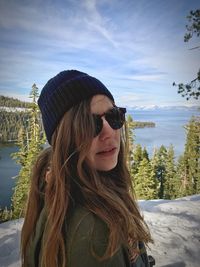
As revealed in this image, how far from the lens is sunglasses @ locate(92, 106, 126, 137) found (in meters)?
1.45

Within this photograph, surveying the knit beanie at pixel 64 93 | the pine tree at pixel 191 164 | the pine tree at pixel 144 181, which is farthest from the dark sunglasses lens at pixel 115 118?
the pine tree at pixel 191 164

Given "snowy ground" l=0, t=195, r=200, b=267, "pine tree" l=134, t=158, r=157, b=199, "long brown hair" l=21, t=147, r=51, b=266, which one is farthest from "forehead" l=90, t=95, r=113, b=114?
"pine tree" l=134, t=158, r=157, b=199

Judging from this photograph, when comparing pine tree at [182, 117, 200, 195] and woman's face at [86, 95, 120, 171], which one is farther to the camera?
pine tree at [182, 117, 200, 195]

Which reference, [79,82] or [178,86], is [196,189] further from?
[79,82]

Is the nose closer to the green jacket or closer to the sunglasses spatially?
the sunglasses

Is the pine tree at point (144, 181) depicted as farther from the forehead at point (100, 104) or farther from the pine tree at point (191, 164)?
the forehead at point (100, 104)

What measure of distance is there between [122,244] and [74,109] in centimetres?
76

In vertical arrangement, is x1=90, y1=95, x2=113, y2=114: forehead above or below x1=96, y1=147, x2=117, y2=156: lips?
above

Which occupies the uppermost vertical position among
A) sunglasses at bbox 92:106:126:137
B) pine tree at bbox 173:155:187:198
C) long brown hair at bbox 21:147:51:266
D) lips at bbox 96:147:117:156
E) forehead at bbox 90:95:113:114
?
forehead at bbox 90:95:113:114

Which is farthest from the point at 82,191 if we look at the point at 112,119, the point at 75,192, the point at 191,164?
the point at 191,164

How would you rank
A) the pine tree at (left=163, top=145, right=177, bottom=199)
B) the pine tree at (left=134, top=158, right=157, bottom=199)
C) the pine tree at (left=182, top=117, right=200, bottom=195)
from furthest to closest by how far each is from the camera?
the pine tree at (left=163, top=145, right=177, bottom=199) → the pine tree at (left=182, top=117, right=200, bottom=195) → the pine tree at (left=134, top=158, right=157, bottom=199)

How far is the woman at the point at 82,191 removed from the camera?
110 cm

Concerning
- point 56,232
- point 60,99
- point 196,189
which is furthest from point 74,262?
point 196,189

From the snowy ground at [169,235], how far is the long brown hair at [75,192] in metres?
3.09
